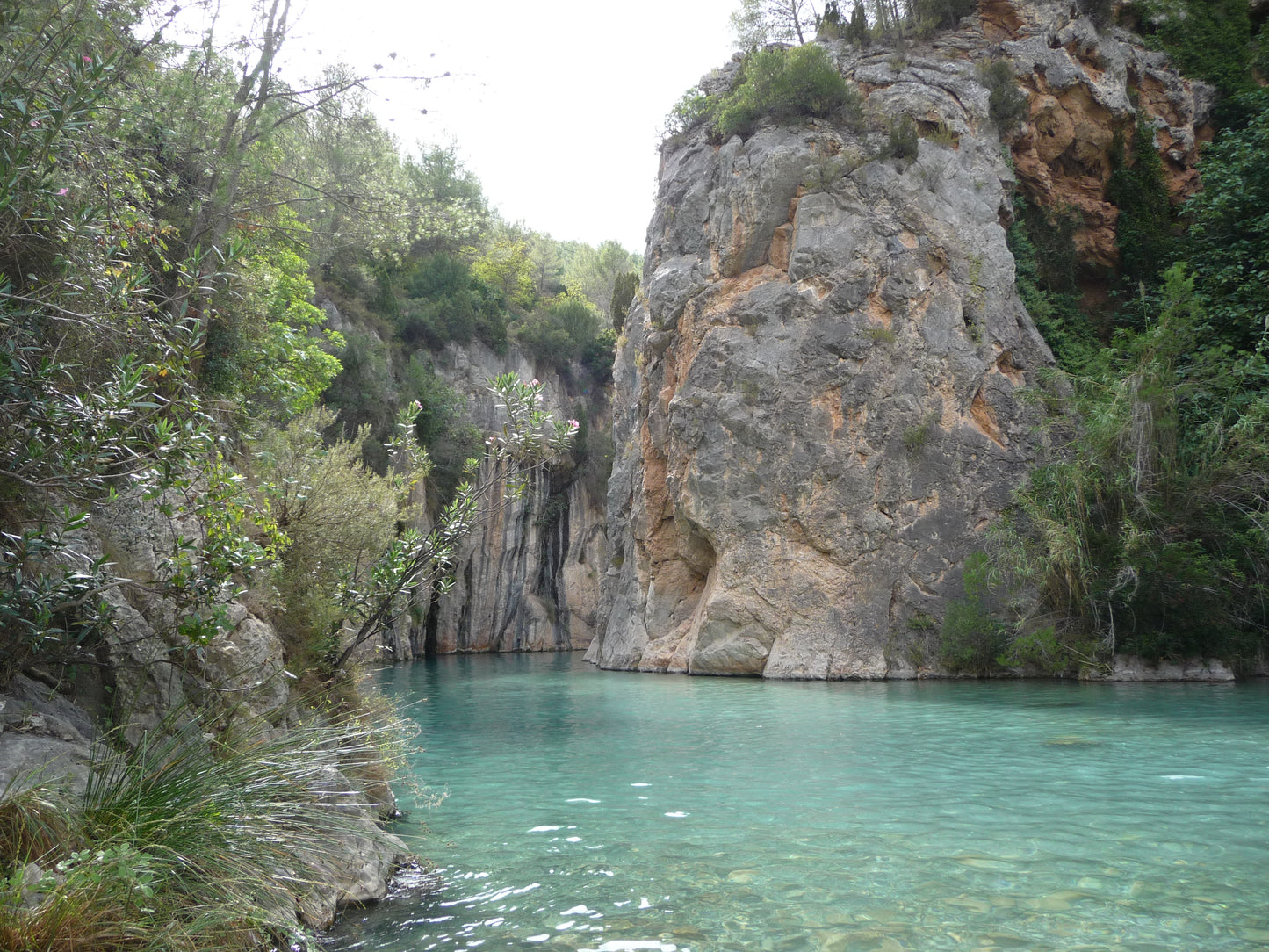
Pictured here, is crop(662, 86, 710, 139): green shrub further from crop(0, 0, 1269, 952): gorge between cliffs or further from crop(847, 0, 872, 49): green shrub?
crop(847, 0, 872, 49): green shrub

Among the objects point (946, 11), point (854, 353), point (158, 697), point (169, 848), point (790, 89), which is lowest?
point (169, 848)

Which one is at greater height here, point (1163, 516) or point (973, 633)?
point (1163, 516)

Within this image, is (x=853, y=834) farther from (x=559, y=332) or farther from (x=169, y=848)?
(x=559, y=332)

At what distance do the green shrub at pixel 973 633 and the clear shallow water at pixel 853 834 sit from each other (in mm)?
5237

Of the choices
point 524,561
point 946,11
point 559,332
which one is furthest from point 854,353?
point 559,332

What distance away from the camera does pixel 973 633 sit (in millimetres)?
16453

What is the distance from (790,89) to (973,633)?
43.1ft

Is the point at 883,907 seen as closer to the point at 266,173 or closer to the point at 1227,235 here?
the point at 266,173

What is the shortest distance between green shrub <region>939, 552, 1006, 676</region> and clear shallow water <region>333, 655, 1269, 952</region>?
524 centimetres

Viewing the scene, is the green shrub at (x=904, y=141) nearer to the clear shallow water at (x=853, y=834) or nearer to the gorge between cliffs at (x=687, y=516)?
the gorge between cliffs at (x=687, y=516)

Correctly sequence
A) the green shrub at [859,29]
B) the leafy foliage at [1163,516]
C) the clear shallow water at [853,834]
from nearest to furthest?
the clear shallow water at [853,834] → the leafy foliage at [1163,516] → the green shrub at [859,29]

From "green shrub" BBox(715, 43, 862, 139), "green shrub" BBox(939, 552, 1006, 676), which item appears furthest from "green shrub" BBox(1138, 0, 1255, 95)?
"green shrub" BBox(939, 552, 1006, 676)

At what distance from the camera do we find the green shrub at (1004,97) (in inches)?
863

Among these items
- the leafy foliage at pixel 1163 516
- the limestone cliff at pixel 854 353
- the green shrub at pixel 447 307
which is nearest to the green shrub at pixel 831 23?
the limestone cliff at pixel 854 353
